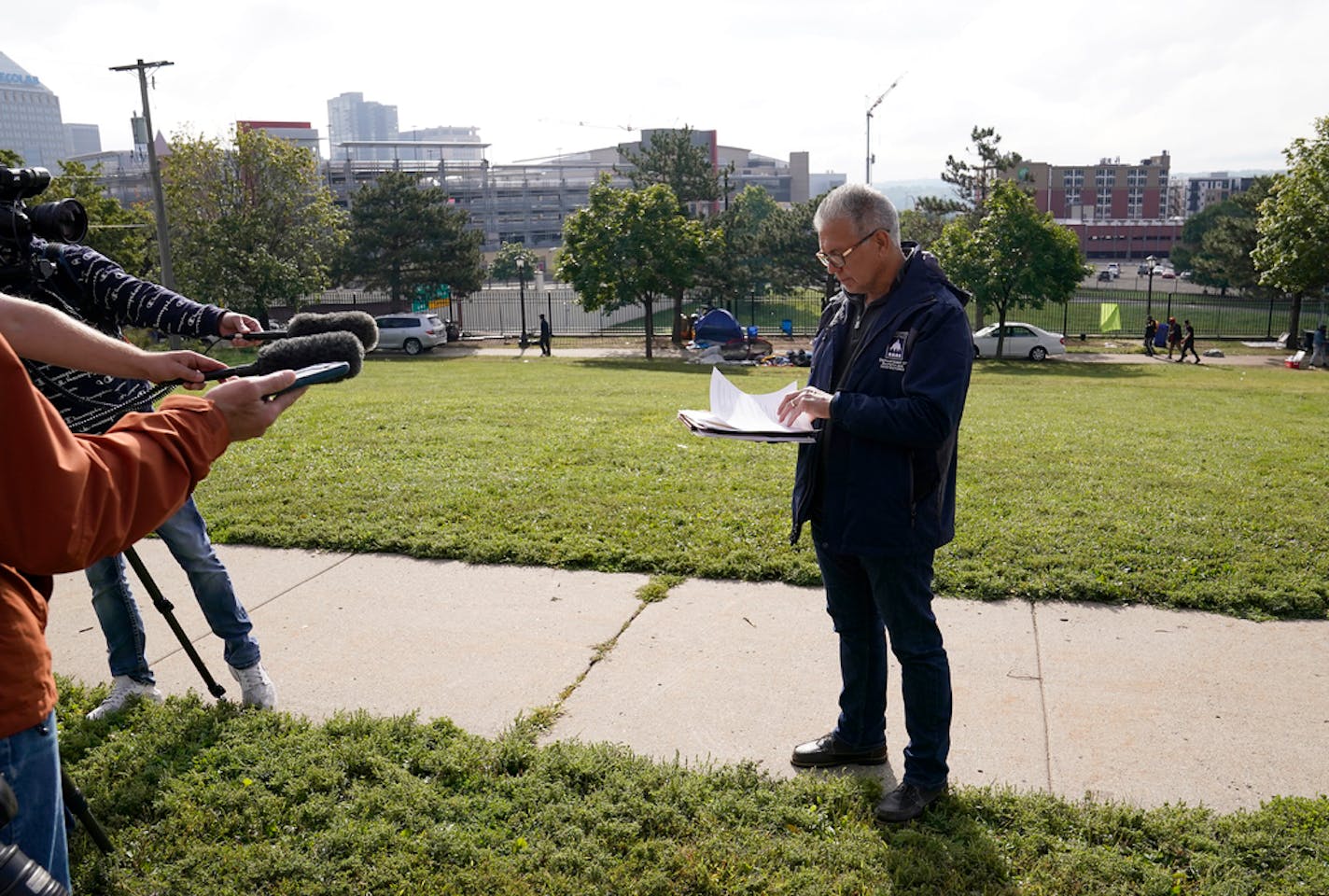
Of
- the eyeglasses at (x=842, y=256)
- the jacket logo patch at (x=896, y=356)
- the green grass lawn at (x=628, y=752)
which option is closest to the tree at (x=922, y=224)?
the green grass lawn at (x=628, y=752)

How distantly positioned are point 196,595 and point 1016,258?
101 ft

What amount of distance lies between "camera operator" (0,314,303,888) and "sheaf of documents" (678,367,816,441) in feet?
5.23

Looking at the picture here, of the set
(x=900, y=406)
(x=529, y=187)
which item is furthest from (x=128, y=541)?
(x=529, y=187)

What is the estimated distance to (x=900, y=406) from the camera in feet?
9.52

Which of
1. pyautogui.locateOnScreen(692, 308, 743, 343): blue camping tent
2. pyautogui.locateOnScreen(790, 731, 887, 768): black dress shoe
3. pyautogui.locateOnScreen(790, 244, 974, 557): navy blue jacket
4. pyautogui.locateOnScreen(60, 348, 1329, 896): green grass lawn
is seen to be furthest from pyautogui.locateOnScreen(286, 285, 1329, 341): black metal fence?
pyautogui.locateOnScreen(790, 244, 974, 557): navy blue jacket

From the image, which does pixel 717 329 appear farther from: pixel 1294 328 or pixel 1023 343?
pixel 1294 328

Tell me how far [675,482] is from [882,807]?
4.17m

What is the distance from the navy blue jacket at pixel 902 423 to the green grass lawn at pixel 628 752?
2.99 feet

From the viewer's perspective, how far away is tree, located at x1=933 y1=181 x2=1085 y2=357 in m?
30.6

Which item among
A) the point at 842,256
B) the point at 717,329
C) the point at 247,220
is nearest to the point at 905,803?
the point at 842,256

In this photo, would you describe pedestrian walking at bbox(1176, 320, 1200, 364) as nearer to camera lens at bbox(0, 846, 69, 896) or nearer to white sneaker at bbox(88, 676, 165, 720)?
white sneaker at bbox(88, 676, 165, 720)

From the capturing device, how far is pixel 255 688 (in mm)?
3838

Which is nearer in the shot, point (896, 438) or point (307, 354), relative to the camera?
point (307, 354)

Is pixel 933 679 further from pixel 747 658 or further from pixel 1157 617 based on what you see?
pixel 1157 617
